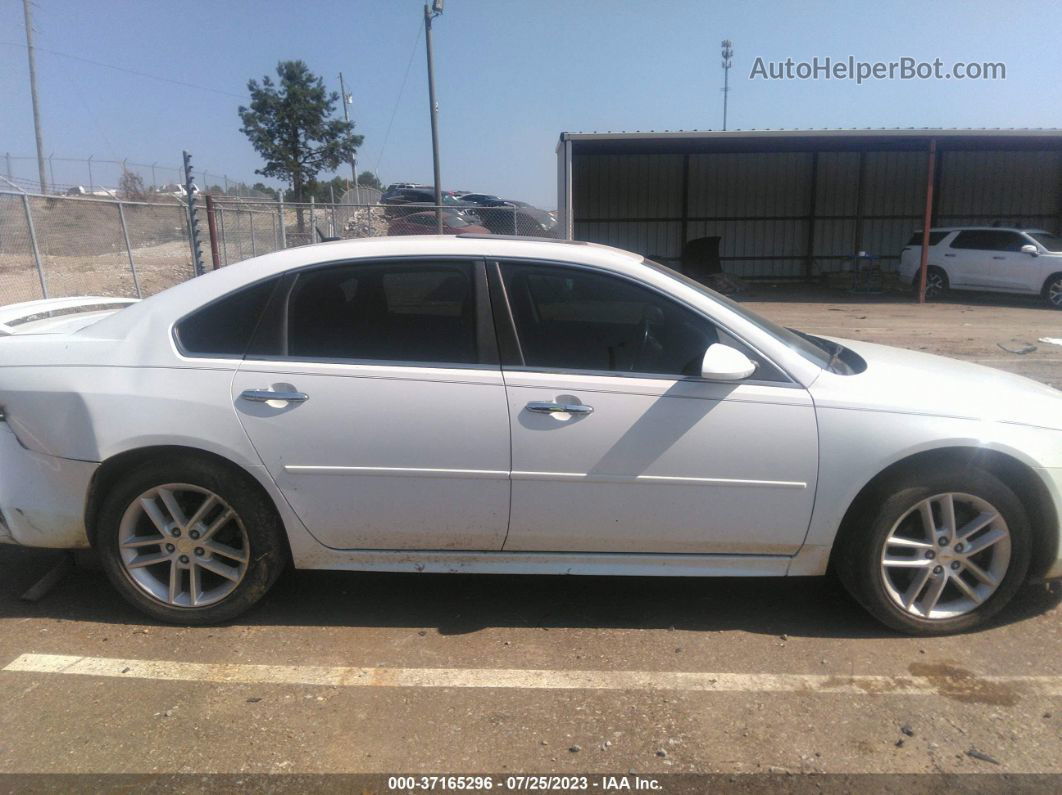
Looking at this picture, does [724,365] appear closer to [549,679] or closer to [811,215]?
[549,679]

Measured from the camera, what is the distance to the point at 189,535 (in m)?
3.38

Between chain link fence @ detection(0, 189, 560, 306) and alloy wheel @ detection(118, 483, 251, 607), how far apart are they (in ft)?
11.6

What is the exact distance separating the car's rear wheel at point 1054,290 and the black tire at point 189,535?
1697cm

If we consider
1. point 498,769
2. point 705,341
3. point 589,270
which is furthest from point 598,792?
point 589,270

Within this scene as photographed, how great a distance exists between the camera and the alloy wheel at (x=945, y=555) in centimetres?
327

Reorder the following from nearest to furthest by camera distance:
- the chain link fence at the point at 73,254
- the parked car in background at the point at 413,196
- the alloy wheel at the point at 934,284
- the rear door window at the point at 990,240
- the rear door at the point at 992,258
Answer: the chain link fence at the point at 73,254, the rear door at the point at 992,258, the rear door window at the point at 990,240, the alloy wheel at the point at 934,284, the parked car in background at the point at 413,196

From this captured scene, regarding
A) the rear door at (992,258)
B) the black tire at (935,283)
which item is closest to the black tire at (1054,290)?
the rear door at (992,258)

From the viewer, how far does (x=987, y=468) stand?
3.25 meters

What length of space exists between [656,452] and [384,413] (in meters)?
1.08

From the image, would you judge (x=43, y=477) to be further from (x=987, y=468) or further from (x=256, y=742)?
(x=987, y=468)

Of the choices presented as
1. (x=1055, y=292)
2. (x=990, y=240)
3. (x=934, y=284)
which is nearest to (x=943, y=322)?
(x=1055, y=292)

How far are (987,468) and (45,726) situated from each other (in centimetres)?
363

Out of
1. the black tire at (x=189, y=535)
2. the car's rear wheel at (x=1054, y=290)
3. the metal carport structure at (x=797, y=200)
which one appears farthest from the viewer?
the metal carport structure at (x=797, y=200)

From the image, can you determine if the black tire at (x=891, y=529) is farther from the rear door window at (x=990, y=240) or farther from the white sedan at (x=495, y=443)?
the rear door window at (x=990, y=240)
